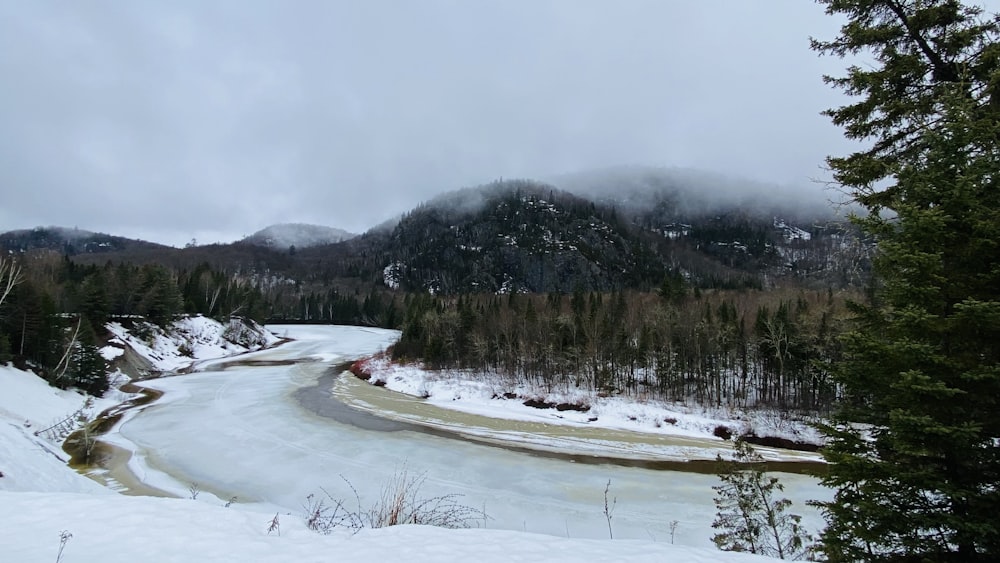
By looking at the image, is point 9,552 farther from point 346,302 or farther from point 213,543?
point 346,302

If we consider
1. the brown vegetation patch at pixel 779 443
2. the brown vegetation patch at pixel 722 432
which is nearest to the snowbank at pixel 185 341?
the brown vegetation patch at pixel 722 432

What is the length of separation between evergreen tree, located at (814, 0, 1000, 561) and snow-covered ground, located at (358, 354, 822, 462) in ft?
68.0

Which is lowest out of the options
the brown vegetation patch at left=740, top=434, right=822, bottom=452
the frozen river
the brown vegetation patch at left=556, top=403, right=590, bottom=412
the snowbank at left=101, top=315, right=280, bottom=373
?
the frozen river

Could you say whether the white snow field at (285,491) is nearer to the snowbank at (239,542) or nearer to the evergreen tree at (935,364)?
the snowbank at (239,542)

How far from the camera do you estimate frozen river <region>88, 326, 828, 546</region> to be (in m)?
15.5

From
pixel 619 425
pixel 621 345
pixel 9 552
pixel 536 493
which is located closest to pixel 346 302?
pixel 621 345

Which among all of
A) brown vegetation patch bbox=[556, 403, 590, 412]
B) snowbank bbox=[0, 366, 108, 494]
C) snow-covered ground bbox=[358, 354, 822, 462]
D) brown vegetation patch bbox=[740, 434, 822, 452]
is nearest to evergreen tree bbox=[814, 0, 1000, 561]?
snowbank bbox=[0, 366, 108, 494]

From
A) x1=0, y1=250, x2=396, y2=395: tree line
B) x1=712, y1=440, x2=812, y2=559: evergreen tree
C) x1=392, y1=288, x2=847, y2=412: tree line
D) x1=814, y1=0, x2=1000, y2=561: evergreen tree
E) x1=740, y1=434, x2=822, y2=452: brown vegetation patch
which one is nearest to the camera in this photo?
x1=814, y1=0, x2=1000, y2=561: evergreen tree

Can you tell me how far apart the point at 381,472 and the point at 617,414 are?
2028 centimetres

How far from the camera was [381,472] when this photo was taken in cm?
1922

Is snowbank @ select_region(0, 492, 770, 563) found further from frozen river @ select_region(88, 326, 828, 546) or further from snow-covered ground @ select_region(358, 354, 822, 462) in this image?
snow-covered ground @ select_region(358, 354, 822, 462)

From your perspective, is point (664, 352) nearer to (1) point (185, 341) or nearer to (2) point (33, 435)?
(2) point (33, 435)

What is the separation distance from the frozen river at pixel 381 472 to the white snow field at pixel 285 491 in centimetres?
9

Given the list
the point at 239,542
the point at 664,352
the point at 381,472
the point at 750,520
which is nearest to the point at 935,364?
the point at 750,520
